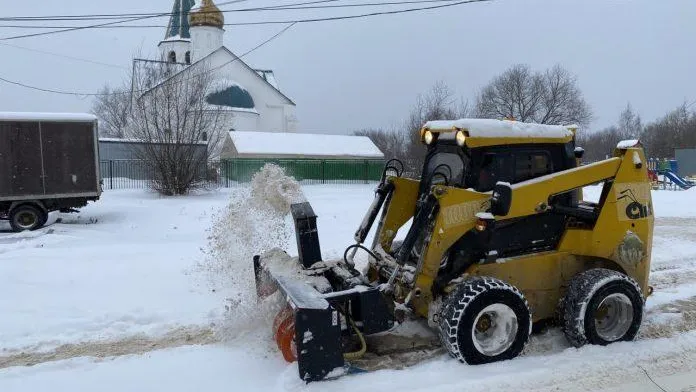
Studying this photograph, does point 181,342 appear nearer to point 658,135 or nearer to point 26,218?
point 26,218

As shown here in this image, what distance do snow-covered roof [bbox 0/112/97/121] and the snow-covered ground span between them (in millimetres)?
6485

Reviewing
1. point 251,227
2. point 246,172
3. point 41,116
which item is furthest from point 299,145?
point 251,227

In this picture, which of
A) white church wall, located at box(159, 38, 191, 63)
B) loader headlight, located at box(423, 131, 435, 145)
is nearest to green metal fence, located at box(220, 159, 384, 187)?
loader headlight, located at box(423, 131, 435, 145)

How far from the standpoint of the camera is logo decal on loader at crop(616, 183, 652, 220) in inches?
200

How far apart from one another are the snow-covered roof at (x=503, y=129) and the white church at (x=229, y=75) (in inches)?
1535

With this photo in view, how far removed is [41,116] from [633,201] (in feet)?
48.5

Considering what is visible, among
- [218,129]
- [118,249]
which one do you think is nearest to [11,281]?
[118,249]

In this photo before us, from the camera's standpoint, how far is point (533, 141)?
5.11 metres

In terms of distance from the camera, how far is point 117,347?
5262 millimetres

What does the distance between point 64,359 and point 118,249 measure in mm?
5005

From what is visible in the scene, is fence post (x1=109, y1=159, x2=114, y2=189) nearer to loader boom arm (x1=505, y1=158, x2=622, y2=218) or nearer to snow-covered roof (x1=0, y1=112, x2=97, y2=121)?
snow-covered roof (x1=0, y1=112, x2=97, y2=121)

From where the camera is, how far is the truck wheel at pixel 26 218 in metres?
14.5

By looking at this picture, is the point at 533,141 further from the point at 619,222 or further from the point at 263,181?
the point at 263,181

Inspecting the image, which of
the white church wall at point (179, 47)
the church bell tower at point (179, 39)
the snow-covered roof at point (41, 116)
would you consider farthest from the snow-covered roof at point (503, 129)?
the white church wall at point (179, 47)
